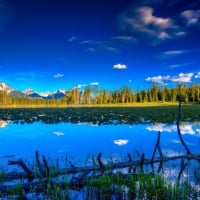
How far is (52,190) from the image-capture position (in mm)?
8844

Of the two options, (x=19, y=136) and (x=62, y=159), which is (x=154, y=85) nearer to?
(x=19, y=136)

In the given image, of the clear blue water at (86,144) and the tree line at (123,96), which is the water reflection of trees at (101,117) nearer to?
the clear blue water at (86,144)

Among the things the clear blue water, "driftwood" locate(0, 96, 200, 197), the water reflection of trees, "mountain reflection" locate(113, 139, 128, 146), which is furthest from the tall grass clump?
the water reflection of trees

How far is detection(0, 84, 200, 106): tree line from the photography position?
12507cm

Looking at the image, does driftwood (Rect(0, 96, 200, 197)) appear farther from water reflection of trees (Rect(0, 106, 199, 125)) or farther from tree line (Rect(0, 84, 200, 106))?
tree line (Rect(0, 84, 200, 106))

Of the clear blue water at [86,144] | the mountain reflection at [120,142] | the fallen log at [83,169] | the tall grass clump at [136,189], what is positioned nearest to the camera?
the tall grass clump at [136,189]

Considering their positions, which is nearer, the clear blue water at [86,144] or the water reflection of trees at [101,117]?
the clear blue water at [86,144]

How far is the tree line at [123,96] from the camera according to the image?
410 ft

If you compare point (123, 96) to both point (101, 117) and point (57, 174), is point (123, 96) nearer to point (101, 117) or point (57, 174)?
point (101, 117)

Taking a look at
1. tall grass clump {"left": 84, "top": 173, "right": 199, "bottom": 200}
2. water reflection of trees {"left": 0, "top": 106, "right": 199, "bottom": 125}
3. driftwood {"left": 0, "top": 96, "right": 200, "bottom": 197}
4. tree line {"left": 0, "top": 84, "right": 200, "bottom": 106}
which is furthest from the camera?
tree line {"left": 0, "top": 84, "right": 200, "bottom": 106}

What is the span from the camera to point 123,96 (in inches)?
5468

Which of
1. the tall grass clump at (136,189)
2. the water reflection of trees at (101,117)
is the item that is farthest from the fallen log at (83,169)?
the water reflection of trees at (101,117)

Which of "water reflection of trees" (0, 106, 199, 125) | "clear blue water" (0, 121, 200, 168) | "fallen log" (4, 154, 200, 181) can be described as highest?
"water reflection of trees" (0, 106, 199, 125)

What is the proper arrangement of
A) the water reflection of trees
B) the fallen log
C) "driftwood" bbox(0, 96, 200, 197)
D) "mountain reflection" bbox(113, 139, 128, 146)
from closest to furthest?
"driftwood" bbox(0, 96, 200, 197) → the fallen log → "mountain reflection" bbox(113, 139, 128, 146) → the water reflection of trees
